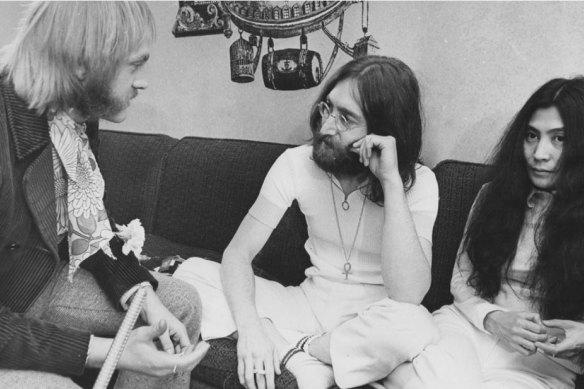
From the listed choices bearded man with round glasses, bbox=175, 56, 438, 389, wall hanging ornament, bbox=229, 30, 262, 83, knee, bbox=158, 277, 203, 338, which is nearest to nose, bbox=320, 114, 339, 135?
bearded man with round glasses, bbox=175, 56, 438, 389

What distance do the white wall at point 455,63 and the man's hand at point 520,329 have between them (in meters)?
0.63

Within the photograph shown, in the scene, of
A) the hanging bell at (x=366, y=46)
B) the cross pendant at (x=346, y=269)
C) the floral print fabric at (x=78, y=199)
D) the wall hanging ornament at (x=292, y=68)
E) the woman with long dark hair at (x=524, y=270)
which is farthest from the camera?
the wall hanging ornament at (x=292, y=68)

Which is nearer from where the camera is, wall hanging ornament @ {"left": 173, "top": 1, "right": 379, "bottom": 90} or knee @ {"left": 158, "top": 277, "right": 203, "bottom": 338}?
knee @ {"left": 158, "top": 277, "right": 203, "bottom": 338}

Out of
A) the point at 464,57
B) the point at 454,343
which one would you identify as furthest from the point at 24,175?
the point at 464,57

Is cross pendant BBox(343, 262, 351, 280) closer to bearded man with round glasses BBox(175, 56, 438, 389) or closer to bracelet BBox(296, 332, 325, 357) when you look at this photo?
bearded man with round glasses BBox(175, 56, 438, 389)

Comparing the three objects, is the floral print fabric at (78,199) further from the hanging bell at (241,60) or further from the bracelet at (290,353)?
the hanging bell at (241,60)

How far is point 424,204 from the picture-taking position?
158cm

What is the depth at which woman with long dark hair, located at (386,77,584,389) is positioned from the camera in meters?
1.29

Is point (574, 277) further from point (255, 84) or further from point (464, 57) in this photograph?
point (255, 84)

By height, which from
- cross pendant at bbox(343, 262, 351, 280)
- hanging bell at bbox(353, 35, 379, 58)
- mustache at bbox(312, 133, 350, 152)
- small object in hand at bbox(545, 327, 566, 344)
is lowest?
small object in hand at bbox(545, 327, 566, 344)

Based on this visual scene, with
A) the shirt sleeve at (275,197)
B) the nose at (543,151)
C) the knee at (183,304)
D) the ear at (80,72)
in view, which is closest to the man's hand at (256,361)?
the knee at (183,304)

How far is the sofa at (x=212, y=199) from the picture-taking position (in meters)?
1.72

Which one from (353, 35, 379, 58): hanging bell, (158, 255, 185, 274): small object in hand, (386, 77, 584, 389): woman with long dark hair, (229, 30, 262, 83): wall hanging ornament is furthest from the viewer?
(229, 30, 262, 83): wall hanging ornament

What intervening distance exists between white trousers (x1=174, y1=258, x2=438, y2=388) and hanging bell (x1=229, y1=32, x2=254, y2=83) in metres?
0.98
